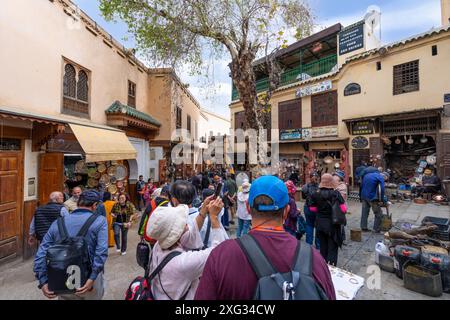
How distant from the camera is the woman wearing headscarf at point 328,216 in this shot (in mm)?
3893

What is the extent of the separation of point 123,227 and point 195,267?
14.3ft

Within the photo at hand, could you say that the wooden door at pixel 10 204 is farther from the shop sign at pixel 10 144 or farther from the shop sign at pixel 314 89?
the shop sign at pixel 314 89

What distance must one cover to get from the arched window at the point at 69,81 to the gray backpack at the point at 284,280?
25.9 feet

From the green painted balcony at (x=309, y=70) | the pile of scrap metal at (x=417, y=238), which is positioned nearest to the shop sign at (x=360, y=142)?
the green painted balcony at (x=309, y=70)

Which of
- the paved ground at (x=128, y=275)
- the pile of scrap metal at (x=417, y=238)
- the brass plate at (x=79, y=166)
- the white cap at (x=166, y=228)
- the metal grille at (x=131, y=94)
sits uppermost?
the metal grille at (x=131, y=94)

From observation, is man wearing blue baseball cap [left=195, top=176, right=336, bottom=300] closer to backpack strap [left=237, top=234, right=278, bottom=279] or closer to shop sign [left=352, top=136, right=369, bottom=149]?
backpack strap [left=237, top=234, right=278, bottom=279]

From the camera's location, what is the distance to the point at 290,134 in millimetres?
15766

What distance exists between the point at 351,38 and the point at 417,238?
13.0 m

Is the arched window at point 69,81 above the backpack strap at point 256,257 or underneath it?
above

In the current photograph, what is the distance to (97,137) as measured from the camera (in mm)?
6684

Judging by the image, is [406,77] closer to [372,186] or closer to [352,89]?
[352,89]

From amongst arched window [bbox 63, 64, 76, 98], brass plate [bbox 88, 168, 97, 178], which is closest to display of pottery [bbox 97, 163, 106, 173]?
brass plate [bbox 88, 168, 97, 178]
